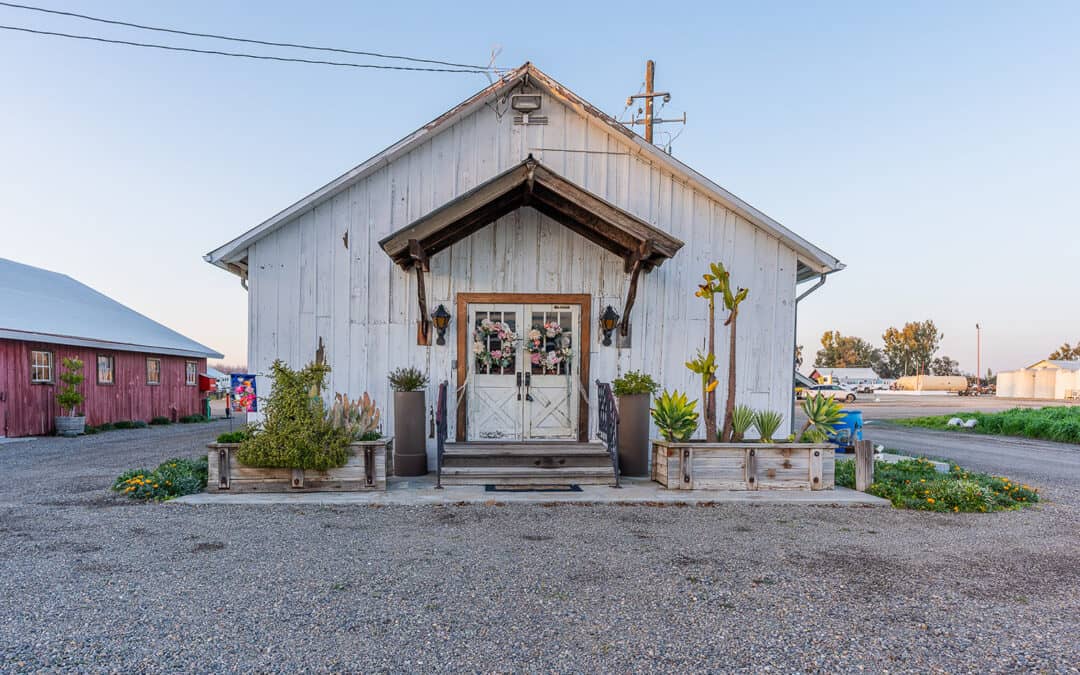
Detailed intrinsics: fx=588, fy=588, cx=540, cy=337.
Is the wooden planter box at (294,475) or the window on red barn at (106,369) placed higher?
the window on red barn at (106,369)

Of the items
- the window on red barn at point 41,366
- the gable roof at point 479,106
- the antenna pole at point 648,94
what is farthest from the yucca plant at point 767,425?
the window on red barn at point 41,366

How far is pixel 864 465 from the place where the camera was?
24.5ft

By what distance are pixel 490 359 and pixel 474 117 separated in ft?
12.5

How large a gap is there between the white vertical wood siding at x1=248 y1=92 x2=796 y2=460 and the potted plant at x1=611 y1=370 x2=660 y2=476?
801 mm

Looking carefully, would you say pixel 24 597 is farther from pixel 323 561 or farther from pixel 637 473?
pixel 637 473

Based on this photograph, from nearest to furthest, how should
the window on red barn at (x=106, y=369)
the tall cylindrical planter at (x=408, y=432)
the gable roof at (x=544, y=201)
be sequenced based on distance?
the gable roof at (x=544, y=201), the tall cylindrical planter at (x=408, y=432), the window on red barn at (x=106, y=369)

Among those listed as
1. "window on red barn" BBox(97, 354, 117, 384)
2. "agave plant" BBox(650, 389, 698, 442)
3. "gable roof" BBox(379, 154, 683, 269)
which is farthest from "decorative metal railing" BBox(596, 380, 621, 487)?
"window on red barn" BBox(97, 354, 117, 384)

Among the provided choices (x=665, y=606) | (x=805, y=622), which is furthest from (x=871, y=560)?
(x=665, y=606)

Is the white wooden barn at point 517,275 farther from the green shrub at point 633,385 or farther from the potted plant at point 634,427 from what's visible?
the potted plant at point 634,427

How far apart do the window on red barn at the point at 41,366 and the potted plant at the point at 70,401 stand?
301mm

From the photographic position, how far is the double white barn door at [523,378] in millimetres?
8859

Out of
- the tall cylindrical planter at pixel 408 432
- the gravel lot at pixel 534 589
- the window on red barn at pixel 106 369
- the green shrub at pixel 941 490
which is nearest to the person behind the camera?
the gravel lot at pixel 534 589

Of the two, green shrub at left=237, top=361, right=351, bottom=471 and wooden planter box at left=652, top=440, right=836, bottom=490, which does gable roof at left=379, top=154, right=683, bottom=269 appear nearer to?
green shrub at left=237, top=361, right=351, bottom=471

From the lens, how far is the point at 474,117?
9219 millimetres
